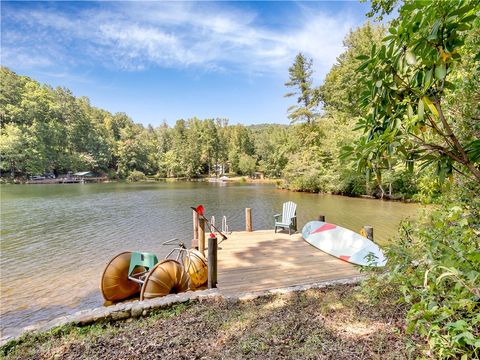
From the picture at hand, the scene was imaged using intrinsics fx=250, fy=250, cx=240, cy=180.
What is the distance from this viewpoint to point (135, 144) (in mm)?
51375

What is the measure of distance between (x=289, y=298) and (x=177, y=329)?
146cm

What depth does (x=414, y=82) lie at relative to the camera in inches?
43.2

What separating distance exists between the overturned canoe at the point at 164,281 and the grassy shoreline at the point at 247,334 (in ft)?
2.82

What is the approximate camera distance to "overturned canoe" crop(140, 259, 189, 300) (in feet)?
13.0

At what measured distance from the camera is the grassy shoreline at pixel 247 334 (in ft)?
7.22

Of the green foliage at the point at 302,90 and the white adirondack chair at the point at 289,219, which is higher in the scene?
the green foliage at the point at 302,90

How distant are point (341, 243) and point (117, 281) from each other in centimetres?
465

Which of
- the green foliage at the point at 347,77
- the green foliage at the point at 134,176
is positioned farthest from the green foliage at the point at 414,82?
the green foliage at the point at 134,176

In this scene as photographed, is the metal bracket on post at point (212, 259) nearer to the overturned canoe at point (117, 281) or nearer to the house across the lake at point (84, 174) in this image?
the overturned canoe at point (117, 281)

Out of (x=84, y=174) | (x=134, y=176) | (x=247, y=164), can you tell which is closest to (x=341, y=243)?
(x=247, y=164)

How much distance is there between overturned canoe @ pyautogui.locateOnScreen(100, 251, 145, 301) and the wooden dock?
1816 millimetres

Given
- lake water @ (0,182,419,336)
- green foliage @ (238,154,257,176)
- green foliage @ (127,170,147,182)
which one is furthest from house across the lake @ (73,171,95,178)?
lake water @ (0,182,419,336)

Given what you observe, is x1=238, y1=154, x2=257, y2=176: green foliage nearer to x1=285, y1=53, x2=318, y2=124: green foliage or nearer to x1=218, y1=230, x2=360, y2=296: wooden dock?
x1=285, y1=53, x2=318, y2=124: green foliage

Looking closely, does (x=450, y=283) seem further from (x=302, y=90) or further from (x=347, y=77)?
(x=302, y=90)
